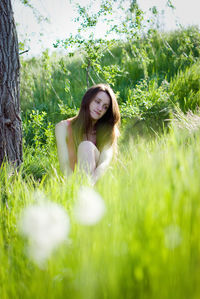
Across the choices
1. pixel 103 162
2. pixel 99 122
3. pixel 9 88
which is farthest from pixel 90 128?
pixel 9 88

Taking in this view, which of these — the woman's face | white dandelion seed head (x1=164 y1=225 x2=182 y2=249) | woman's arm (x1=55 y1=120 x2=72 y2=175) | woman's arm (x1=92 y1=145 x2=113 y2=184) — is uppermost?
the woman's face

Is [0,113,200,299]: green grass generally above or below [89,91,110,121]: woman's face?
below

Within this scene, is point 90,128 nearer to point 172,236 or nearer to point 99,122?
point 99,122

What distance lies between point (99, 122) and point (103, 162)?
70cm

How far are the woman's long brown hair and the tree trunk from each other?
62cm

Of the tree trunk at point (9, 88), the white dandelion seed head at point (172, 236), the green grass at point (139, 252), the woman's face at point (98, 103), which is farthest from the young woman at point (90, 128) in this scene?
the white dandelion seed head at point (172, 236)

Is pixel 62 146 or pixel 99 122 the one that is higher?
pixel 99 122

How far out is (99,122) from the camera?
333 centimetres

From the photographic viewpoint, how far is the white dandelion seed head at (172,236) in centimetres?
78

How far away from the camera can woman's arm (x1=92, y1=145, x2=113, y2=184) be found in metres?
2.61

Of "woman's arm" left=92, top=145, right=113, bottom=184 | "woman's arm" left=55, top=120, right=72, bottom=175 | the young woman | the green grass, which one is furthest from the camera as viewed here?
the young woman

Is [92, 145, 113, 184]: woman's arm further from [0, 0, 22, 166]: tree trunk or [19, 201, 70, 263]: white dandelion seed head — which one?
→ [19, 201, 70, 263]: white dandelion seed head

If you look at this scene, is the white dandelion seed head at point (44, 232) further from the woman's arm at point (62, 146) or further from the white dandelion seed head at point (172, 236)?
the woman's arm at point (62, 146)

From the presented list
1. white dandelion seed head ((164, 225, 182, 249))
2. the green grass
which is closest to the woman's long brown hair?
the green grass
